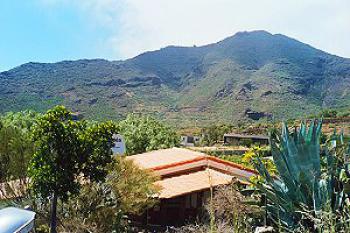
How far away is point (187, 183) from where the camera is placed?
1677cm

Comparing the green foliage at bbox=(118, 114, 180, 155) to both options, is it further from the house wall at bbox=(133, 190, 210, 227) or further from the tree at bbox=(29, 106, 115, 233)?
the tree at bbox=(29, 106, 115, 233)

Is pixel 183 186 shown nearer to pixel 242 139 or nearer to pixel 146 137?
pixel 146 137

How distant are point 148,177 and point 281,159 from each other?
23.9 feet

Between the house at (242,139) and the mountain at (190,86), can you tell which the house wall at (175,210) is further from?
the mountain at (190,86)

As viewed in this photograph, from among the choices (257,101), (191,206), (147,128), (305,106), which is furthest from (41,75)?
(191,206)

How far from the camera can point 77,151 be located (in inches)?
439

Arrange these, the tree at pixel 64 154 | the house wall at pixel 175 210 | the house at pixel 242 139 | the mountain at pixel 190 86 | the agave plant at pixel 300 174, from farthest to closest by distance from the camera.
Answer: the mountain at pixel 190 86 < the house at pixel 242 139 < the house wall at pixel 175 210 < the tree at pixel 64 154 < the agave plant at pixel 300 174

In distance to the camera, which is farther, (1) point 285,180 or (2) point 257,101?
(2) point 257,101

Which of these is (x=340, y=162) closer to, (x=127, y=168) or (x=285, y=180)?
(x=285, y=180)

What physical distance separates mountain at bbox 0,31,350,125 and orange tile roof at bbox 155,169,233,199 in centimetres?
6243

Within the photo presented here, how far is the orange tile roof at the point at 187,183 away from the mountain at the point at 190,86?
6243 centimetres

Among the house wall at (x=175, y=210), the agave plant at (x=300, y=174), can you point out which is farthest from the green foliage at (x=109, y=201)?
the agave plant at (x=300, y=174)

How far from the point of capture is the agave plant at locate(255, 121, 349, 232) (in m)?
6.46

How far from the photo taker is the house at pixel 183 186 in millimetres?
16125
